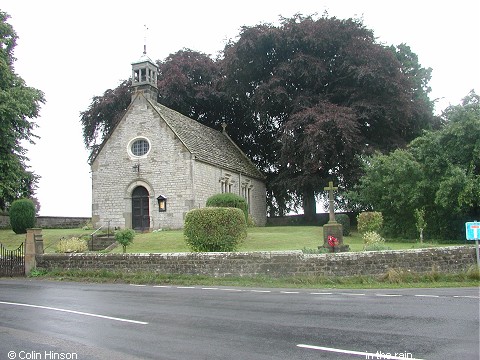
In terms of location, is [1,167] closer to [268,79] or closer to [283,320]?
[268,79]

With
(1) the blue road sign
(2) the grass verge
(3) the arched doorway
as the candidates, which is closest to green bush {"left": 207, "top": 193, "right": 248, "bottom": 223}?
(3) the arched doorway

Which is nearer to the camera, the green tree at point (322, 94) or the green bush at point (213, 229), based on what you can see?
the green bush at point (213, 229)

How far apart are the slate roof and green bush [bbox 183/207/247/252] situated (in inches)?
453

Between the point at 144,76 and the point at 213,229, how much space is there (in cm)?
1829

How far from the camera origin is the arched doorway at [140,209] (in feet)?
99.5

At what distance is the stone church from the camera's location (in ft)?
96.6

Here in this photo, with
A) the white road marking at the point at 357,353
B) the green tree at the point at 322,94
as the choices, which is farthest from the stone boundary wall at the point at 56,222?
the white road marking at the point at 357,353

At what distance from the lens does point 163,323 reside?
850 centimetres

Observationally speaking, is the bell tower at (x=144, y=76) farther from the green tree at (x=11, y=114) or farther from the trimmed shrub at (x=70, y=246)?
the trimmed shrub at (x=70, y=246)

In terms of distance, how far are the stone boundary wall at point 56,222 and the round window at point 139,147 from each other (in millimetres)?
10208

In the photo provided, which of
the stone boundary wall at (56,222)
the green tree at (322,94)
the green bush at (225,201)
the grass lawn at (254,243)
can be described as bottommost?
the grass lawn at (254,243)

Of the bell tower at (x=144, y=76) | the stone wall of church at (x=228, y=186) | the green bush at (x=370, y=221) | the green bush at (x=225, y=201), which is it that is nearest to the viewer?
the green bush at (x=370, y=221)

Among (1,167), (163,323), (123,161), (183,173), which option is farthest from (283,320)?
(1,167)

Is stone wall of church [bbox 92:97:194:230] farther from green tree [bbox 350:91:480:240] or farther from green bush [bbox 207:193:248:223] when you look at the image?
green tree [bbox 350:91:480:240]
